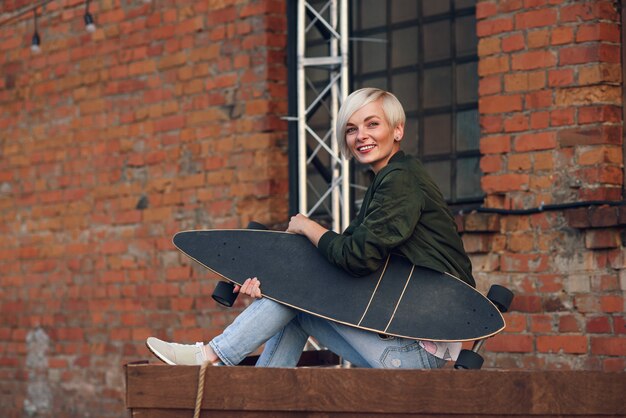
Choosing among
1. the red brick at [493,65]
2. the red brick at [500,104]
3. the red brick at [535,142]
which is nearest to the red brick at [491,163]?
the red brick at [535,142]

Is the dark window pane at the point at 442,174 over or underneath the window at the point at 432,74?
underneath

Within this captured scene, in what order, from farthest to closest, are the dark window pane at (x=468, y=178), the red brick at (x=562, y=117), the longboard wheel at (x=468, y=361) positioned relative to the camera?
the dark window pane at (x=468, y=178)
the red brick at (x=562, y=117)
the longboard wheel at (x=468, y=361)

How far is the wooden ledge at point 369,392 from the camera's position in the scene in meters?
3.91

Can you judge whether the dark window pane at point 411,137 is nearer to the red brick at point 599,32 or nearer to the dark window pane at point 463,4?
the dark window pane at point 463,4

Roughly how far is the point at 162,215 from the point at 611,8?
3628 mm

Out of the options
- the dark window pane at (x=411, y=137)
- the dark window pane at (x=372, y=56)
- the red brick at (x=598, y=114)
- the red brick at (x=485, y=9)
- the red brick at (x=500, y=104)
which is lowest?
the dark window pane at (x=411, y=137)

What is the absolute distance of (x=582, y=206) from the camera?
6.45 m

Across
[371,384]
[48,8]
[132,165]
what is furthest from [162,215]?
[371,384]

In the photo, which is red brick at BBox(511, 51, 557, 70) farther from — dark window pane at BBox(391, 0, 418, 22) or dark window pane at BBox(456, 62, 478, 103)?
dark window pane at BBox(391, 0, 418, 22)

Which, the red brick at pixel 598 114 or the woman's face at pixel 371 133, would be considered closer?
the woman's face at pixel 371 133

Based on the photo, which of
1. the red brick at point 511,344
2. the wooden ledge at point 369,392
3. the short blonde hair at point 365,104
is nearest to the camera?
the wooden ledge at point 369,392

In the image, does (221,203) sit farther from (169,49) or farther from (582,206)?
(582,206)

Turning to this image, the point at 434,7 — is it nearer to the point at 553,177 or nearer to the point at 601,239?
the point at 553,177

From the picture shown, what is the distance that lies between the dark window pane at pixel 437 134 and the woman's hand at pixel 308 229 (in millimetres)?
3216
